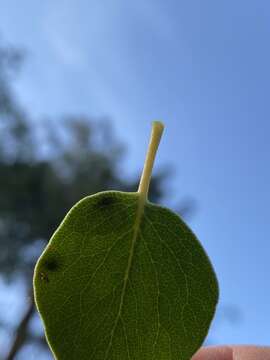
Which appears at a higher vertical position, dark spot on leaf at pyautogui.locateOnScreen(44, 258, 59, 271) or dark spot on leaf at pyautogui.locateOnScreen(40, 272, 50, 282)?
dark spot on leaf at pyautogui.locateOnScreen(44, 258, 59, 271)

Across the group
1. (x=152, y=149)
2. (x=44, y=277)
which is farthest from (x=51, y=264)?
(x=152, y=149)

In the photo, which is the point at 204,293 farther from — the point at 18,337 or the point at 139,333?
the point at 18,337

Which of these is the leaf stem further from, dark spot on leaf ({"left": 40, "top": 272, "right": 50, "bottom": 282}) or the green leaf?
dark spot on leaf ({"left": 40, "top": 272, "right": 50, "bottom": 282})

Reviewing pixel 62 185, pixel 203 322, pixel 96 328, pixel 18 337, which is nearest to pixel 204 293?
pixel 203 322

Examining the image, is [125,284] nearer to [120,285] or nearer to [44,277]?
[120,285]

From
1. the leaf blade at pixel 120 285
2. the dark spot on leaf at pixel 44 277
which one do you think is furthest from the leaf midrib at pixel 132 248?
the dark spot on leaf at pixel 44 277

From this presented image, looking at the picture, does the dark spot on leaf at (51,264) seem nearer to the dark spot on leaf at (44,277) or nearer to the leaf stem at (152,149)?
the dark spot on leaf at (44,277)

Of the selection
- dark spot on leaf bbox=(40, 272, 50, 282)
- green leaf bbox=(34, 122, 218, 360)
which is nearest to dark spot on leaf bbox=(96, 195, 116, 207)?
green leaf bbox=(34, 122, 218, 360)
